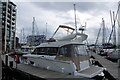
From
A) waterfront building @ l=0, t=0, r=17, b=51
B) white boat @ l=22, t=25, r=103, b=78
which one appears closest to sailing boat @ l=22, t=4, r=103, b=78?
white boat @ l=22, t=25, r=103, b=78

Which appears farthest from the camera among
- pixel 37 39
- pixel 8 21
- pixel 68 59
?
pixel 8 21

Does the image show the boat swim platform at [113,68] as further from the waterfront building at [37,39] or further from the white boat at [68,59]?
the waterfront building at [37,39]

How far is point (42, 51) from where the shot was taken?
6297 millimetres

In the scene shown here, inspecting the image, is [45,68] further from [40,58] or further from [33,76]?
[33,76]

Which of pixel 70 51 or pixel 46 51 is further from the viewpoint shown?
pixel 46 51

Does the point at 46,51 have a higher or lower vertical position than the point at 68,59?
higher

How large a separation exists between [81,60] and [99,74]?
982mm

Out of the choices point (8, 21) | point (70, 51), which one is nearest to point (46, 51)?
point (70, 51)

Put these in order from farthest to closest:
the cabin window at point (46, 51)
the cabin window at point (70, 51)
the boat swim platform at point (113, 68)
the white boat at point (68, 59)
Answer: the boat swim platform at point (113, 68) → the cabin window at point (46, 51) → the cabin window at point (70, 51) → the white boat at point (68, 59)

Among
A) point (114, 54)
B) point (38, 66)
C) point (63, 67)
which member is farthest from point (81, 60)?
point (114, 54)

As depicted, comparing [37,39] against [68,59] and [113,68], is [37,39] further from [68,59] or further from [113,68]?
[68,59]

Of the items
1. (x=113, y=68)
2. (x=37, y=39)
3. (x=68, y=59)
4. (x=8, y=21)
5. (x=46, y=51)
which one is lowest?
(x=113, y=68)

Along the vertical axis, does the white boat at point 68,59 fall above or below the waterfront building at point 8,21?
below

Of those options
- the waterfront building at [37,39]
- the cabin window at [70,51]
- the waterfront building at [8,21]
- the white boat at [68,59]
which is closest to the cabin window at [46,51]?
the white boat at [68,59]
